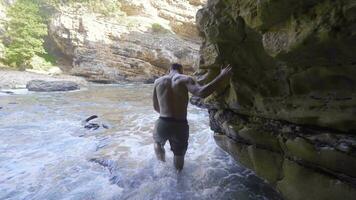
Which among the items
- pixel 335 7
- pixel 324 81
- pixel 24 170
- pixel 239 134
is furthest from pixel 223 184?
pixel 24 170

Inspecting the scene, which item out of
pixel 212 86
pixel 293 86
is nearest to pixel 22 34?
pixel 212 86

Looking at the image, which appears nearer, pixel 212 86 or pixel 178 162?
pixel 212 86

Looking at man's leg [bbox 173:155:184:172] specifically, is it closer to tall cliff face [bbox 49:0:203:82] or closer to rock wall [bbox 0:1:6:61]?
tall cliff face [bbox 49:0:203:82]

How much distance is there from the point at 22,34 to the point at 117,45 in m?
7.21

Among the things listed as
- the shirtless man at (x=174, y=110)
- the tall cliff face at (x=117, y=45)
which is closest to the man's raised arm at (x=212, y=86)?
the shirtless man at (x=174, y=110)

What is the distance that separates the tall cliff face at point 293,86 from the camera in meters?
2.31

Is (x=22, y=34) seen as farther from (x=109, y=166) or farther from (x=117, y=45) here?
(x=109, y=166)

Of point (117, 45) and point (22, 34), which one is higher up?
point (22, 34)

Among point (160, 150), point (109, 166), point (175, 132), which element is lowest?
point (109, 166)

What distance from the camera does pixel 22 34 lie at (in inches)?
923

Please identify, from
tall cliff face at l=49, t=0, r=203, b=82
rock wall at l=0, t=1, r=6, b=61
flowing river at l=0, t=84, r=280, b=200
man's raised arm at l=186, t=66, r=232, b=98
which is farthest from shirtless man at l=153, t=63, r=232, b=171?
rock wall at l=0, t=1, r=6, b=61

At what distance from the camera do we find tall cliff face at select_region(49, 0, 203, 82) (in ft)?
78.2

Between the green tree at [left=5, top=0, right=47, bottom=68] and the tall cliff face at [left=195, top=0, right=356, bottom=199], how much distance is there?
2266cm

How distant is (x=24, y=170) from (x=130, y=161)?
1.64 m
